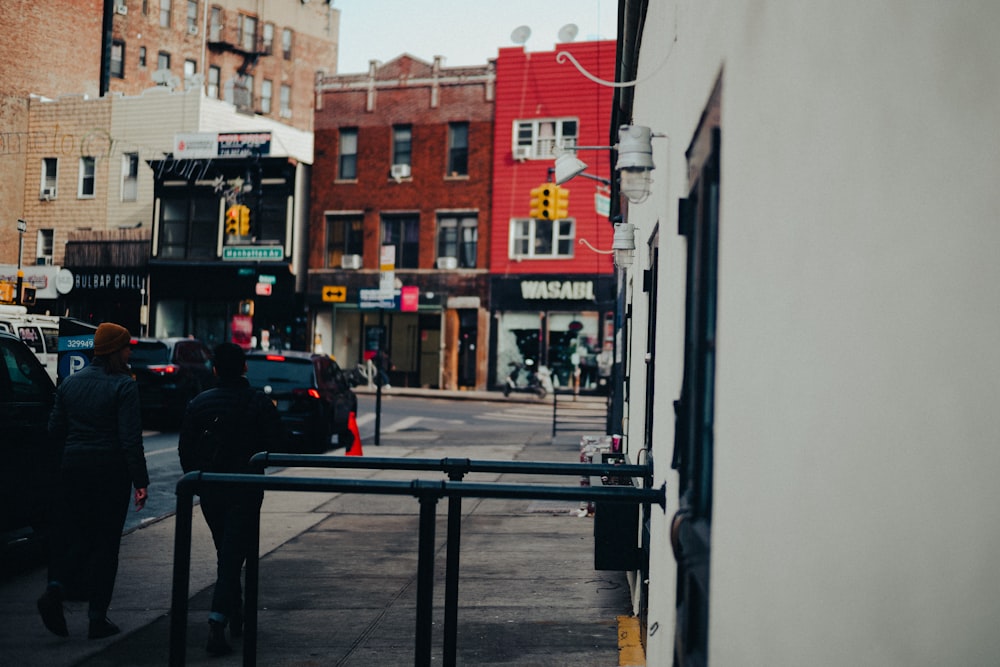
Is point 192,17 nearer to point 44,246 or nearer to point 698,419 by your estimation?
point 44,246

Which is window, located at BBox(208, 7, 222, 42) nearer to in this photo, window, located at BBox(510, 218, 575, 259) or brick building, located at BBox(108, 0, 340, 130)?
brick building, located at BBox(108, 0, 340, 130)

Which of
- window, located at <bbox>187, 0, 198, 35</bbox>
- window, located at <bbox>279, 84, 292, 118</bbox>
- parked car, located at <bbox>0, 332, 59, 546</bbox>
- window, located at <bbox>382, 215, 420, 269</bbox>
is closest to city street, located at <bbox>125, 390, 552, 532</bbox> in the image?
parked car, located at <bbox>0, 332, 59, 546</bbox>

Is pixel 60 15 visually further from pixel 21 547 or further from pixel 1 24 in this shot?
pixel 21 547

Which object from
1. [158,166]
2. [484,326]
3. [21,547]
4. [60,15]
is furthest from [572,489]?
[158,166]

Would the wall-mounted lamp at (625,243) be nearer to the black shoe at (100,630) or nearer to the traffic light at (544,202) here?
the black shoe at (100,630)

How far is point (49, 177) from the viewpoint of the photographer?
40406 millimetres

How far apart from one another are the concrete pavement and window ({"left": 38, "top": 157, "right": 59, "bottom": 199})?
110 feet

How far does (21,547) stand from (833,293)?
8284 mm

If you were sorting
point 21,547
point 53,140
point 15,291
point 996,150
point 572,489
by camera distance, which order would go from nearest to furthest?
point 996,150, point 572,489, point 21,547, point 15,291, point 53,140

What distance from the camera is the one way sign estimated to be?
127 ft

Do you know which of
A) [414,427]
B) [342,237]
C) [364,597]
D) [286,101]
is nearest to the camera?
[364,597]

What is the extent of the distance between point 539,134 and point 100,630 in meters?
32.6

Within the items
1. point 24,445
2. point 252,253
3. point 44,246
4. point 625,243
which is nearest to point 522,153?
point 252,253

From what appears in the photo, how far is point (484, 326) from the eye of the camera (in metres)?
37.0
